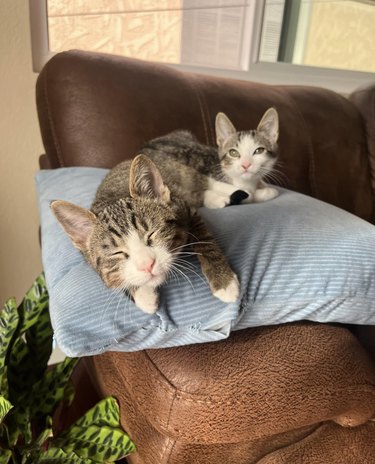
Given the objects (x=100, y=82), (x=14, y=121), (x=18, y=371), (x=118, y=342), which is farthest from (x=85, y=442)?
(x=14, y=121)

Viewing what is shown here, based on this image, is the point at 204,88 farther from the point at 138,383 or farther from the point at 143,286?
the point at 138,383

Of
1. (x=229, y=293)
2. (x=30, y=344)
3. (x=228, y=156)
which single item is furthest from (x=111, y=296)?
(x=228, y=156)

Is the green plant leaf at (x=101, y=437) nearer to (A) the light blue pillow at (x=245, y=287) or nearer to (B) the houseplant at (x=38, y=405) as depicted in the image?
(B) the houseplant at (x=38, y=405)

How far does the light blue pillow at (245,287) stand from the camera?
663 mm

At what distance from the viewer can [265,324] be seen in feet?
2.48

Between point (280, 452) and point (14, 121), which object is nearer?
point (280, 452)

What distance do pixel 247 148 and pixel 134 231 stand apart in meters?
0.63

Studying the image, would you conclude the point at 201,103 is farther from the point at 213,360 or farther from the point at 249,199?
the point at 213,360

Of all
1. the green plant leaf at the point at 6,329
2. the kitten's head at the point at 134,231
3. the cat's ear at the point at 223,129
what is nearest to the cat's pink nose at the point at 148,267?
the kitten's head at the point at 134,231

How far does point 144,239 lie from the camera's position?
0.70m

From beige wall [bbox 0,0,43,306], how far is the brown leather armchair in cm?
19

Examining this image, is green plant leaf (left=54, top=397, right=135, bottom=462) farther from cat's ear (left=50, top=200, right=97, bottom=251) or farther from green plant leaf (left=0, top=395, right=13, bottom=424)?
cat's ear (left=50, top=200, right=97, bottom=251)

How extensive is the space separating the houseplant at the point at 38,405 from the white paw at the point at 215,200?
479mm

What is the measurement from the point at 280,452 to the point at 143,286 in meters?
0.48
